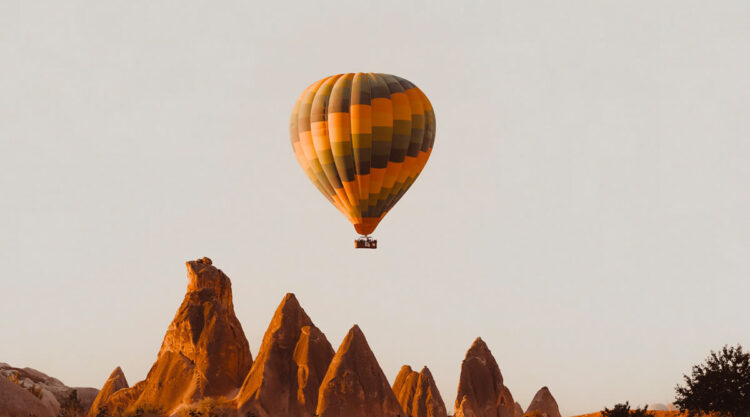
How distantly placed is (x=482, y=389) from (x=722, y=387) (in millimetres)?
21187

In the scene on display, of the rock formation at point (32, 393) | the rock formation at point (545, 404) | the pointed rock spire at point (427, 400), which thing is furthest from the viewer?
the rock formation at point (545, 404)

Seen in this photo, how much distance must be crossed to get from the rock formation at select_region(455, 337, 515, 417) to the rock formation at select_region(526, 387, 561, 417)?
71.1 inches

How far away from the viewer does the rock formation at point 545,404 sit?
70.8 meters

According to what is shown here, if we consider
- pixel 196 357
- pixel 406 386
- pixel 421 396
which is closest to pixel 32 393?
pixel 196 357

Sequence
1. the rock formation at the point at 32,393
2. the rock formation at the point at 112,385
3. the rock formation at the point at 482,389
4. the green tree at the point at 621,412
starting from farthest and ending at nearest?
the rock formation at the point at 482,389, the rock formation at the point at 112,385, the rock formation at the point at 32,393, the green tree at the point at 621,412

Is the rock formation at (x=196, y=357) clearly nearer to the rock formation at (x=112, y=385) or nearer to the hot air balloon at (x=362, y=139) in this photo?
the rock formation at (x=112, y=385)

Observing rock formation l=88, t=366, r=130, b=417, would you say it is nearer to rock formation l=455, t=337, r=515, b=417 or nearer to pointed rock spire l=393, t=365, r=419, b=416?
pointed rock spire l=393, t=365, r=419, b=416

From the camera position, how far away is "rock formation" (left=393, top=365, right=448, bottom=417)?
7081 centimetres

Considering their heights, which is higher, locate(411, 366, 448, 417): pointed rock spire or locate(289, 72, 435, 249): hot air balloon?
locate(289, 72, 435, 249): hot air balloon

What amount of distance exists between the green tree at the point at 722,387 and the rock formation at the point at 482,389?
18726 millimetres

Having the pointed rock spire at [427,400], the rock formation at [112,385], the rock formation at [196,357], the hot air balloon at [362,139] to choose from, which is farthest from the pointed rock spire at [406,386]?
the rock formation at [112,385]

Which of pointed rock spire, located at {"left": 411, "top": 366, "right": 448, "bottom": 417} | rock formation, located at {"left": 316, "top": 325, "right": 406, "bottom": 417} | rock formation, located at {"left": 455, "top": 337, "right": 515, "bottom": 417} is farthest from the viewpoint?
pointed rock spire, located at {"left": 411, "top": 366, "right": 448, "bottom": 417}

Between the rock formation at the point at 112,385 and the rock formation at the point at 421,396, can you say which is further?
the rock formation at the point at 421,396

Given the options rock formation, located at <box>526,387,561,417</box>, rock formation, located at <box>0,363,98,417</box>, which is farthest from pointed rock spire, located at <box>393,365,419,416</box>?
rock formation, located at <box>0,363,98,417</box>
